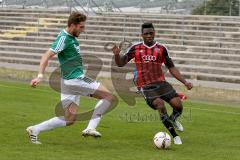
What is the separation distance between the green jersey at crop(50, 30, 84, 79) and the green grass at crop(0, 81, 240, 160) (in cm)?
118

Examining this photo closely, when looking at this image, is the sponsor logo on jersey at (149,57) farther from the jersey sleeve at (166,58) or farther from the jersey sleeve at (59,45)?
the jersey sleeve at (59,45)

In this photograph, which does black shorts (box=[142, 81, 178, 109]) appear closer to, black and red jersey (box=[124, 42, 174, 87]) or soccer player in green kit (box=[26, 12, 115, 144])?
black and red jersey (box=[124, 42, 174, 87])

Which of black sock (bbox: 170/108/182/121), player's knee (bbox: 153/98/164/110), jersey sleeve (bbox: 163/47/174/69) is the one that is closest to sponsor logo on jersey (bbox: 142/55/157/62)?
jersey sleeve (bbox: 163/47/174/69)

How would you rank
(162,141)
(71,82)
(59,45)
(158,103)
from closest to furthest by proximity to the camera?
1. (59,45)
2. (162,141)
3. (71,82)
4. (158,103)

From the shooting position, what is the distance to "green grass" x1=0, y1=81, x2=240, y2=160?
10.1 metres

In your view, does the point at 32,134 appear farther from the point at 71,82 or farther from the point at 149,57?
the point at 149,57

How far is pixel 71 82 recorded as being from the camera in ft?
36.0

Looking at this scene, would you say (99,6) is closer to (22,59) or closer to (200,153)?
(22,59)

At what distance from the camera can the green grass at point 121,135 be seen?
10055mm

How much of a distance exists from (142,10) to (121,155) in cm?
2647

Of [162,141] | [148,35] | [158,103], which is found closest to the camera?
[162,141]

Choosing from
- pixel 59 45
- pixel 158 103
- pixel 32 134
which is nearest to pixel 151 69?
pixel 158 103

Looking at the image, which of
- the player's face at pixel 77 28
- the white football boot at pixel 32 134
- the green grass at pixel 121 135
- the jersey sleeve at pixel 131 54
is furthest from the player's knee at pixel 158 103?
the white football boot at pixel 32 134

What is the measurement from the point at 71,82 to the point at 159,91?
197 cm
